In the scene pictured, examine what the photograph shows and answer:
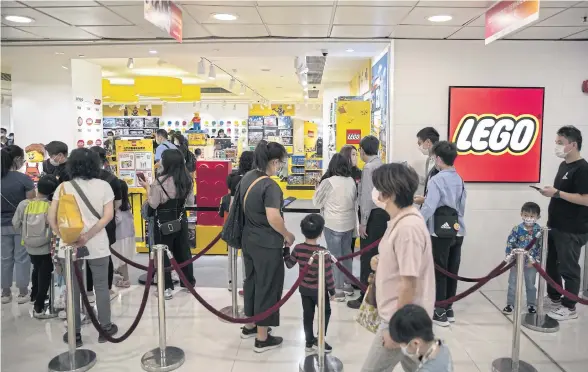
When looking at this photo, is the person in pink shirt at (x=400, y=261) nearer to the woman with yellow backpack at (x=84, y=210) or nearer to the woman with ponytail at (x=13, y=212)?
the woman with yellow backpack at (x=84, y=210)

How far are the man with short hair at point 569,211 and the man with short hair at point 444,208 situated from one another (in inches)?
31.5

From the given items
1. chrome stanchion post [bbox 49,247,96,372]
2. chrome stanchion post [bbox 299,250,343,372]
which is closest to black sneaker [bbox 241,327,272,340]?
chrome stanchion post [bbox 299,250,343,372]

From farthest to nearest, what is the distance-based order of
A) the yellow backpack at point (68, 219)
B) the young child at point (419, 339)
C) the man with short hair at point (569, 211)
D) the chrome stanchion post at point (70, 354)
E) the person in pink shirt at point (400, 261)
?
1. the man with short hair at point (569, 211)
2. the yellow backpack at point (68, 219)
3. the chrome stanchion post at point (70, 354)
4. the person in pink shirt at point (400, 261)
5. the young child at point (419, 339)

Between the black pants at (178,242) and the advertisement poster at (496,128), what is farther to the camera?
the advertisement poster at (496,128)

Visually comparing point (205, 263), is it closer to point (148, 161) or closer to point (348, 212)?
point (148, 161)

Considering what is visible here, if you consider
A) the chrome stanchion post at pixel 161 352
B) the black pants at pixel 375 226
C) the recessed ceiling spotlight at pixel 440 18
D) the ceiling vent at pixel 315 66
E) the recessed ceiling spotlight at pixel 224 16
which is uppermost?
the ceiling vent at pixel 315 66

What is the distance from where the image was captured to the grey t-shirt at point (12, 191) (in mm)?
4539

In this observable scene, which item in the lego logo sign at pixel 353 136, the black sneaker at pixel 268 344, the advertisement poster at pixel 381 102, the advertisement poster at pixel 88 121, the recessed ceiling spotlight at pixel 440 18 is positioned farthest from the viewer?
the advertisement poster at pixel 88 121

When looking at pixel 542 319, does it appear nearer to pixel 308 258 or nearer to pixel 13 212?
pixel 308 258

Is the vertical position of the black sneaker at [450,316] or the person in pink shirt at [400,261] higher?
the person in pink shirt at [400,261]

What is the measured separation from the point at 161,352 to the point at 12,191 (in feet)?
7.58

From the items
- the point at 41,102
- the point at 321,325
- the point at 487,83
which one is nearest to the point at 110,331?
the point at 321,325

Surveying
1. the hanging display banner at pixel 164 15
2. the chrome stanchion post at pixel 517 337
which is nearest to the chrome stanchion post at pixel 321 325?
the chrome stanchion post at pixel 517 337

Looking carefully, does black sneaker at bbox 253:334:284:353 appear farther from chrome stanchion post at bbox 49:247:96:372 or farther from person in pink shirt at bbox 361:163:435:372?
person in pink shirt at bbox 361:163:435:372
